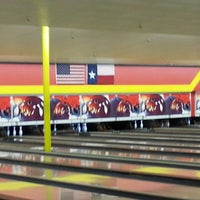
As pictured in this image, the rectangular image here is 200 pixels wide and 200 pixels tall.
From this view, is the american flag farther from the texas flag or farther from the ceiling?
the ceiling

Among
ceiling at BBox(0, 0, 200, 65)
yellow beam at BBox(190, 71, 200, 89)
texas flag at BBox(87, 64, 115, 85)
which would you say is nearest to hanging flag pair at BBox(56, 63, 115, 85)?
texas flag at BBox(87, 64, 115, 85)

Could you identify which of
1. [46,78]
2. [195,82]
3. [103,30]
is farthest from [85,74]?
[46,78]

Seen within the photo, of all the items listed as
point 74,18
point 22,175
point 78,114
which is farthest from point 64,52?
point 22,175

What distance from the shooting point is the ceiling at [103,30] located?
6230 millimetres

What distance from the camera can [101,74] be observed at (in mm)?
13539

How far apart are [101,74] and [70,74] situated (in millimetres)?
1003

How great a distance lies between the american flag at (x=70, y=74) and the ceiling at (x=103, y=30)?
32cm

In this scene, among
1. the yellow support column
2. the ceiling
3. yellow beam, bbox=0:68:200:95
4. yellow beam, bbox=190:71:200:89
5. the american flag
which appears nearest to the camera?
the ceiling

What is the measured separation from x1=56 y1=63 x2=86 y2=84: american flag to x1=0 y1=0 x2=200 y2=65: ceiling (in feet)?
1.06

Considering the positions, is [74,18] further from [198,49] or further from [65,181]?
[198,49]

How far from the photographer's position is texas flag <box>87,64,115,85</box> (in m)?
13.3

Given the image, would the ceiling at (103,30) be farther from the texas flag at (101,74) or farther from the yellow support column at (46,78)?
the texas flag at (101,74)

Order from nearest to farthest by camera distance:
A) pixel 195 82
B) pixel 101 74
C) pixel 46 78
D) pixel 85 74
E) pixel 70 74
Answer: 1. pixel 46 78
2. pixel 70 74
3. pixel 85 74
4. pixel 101 74
5. pixel 195 82

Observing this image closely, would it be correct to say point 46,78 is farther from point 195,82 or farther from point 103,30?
point 195,82
